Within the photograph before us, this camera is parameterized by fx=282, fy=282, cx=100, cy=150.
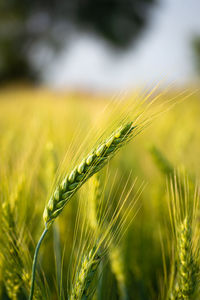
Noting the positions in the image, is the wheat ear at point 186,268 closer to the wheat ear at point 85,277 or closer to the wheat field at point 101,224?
the wheat field at point 101,224

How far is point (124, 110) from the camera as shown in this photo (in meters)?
0.41

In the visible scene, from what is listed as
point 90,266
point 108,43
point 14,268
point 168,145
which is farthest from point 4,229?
point 108,43

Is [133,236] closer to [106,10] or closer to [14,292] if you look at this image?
[14,292]

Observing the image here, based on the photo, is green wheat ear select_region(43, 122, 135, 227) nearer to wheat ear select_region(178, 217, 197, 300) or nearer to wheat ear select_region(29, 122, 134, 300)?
wheat ear select_region(29, 122, 134, 300)

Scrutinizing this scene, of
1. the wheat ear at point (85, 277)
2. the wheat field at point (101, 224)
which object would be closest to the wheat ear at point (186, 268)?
the wheat field at point (101, 224)

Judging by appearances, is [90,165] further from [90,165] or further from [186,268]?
[186,268]

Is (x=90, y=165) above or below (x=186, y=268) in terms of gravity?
above

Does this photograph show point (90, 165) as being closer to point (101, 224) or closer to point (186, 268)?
point (101, 224)

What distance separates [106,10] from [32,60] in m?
3.04

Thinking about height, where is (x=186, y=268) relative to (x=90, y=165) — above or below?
below

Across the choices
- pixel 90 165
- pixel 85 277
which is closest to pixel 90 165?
pixel 90 165

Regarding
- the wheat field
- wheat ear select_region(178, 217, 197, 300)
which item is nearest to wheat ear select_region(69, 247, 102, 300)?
the wheat field

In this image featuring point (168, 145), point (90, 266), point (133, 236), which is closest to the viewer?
point (90, 266)

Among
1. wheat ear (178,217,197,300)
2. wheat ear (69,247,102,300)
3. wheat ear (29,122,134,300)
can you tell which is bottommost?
wheat ear (178,217,197,300)
